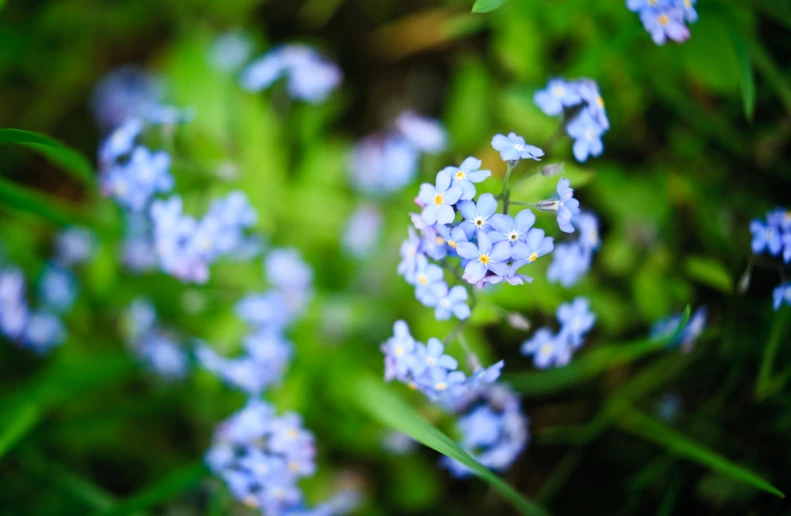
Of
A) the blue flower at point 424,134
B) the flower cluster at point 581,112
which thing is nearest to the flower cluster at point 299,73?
the blue flower at point 424,134

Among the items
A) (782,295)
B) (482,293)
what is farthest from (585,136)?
(782,295)

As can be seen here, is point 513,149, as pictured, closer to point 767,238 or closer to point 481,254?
point 481,254

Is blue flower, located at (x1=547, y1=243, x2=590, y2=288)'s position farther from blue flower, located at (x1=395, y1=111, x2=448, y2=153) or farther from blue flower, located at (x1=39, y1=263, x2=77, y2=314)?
blue flower, located at (x1=39, y1=263, x2=77, y2=314)

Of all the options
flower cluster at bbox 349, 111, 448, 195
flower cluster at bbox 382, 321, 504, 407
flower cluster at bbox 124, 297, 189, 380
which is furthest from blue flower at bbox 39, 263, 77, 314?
flower cluster at bbox 382, 321, 504, 407

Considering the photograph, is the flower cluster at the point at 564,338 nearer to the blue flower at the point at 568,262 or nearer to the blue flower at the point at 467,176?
the blue flower at the point at 568,262

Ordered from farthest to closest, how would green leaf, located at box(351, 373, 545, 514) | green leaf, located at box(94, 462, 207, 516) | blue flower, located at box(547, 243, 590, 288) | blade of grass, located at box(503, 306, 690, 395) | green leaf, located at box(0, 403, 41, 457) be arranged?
blade of grass, located at box(503, 306, 690, 395), green leaf, located at box(0, 403, 41, 457), green leaf, located at box(94, 462, 207, 516), blue flower, located at box(547, 243, 590, 288), green leaf, located at box(351, 373, 545, 514)

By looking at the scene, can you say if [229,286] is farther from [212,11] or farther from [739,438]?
[739,438]
